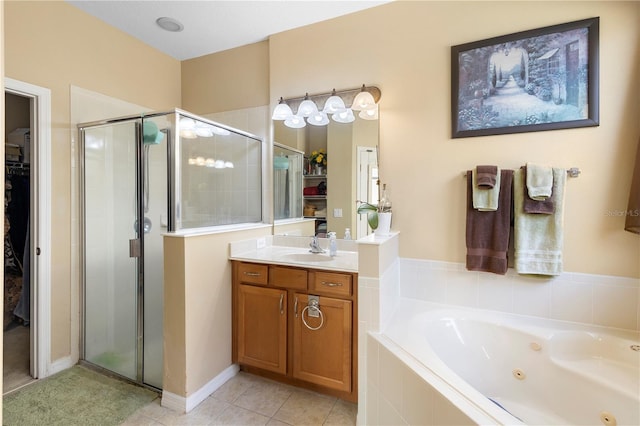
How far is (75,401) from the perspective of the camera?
6.40 feet

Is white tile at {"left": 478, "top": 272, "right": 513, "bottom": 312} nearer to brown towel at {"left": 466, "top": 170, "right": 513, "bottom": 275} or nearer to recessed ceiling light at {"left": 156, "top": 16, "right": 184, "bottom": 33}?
brown towel at {"left": 466, "top": 170, "right": 513, "bottom": 275}

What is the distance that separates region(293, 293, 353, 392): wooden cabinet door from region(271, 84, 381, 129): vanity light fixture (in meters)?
1.36

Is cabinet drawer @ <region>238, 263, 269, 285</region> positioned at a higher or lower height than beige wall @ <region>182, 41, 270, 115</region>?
lower

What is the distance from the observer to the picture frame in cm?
176

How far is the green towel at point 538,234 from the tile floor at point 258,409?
1.40m

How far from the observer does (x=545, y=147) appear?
185 centimetres

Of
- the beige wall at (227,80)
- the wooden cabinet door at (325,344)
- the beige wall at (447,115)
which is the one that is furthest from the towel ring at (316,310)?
the beige wall at (227,80)

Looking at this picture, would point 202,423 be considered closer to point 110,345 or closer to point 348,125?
point 110,345

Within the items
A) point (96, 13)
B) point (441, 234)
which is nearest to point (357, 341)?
point (441, 234)

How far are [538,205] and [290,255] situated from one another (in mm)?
1655

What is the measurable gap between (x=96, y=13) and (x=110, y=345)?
2.56 metres

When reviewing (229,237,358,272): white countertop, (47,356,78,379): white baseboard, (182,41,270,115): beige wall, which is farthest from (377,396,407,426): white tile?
(182,41,270,115): beige wall

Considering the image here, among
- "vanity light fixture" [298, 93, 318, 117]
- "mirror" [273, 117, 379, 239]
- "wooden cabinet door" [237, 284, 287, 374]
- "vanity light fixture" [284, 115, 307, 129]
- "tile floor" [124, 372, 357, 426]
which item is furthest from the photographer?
"vanity light fixture" [284, 115, 307, 129]

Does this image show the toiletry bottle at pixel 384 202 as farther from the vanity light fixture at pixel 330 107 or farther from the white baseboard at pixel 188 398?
the white baseboard at pixel 188 398
